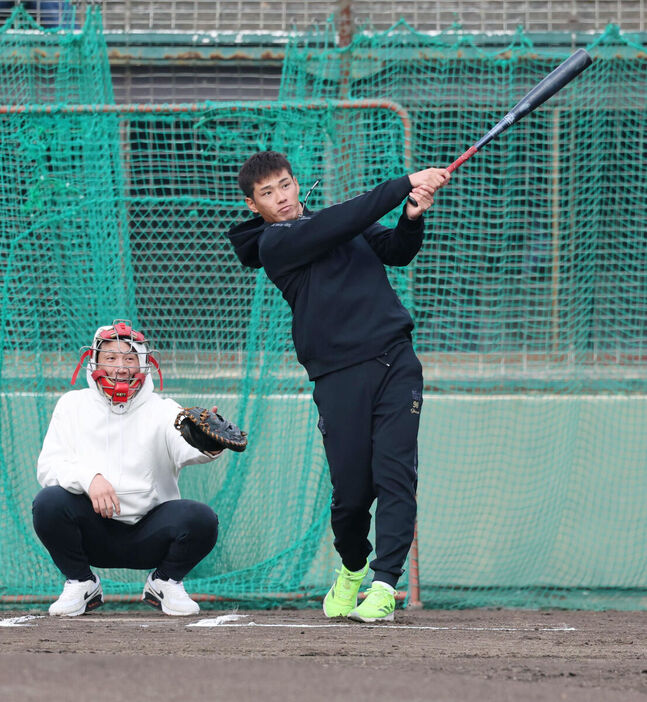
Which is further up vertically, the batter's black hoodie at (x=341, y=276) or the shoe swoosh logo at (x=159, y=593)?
the batter's black hoodie at (x=341, y=276)

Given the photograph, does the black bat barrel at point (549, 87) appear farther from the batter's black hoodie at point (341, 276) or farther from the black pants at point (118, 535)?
the black pants at point (118, 535)

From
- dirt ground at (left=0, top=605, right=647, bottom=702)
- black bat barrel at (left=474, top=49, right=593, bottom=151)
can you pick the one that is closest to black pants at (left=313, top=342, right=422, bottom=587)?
dirt ground at (left=0, top=605, right=647, bottom=702)

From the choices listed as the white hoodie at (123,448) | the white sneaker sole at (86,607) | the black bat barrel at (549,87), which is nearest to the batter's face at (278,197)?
the black bat barrel at (549,87)

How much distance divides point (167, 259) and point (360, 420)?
254 cm

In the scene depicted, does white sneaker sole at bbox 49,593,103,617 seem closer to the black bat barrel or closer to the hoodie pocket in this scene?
the hoodie pocket

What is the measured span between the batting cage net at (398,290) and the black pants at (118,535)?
0.69 meters

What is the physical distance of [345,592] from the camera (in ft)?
14.8

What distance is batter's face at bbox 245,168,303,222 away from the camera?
434 centimetres

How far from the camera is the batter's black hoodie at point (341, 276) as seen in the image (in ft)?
13.6

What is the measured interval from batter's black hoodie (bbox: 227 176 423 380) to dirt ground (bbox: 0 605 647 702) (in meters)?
1.05

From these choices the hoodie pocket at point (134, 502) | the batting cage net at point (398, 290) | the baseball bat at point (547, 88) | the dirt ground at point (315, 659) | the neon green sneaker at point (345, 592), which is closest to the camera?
the dirt ground at point (315, 659)

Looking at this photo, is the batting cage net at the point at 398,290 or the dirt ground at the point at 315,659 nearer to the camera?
the dirt ground at the point at 315,659

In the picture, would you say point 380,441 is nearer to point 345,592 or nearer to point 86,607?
point 345,592

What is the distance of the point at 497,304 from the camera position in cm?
671
